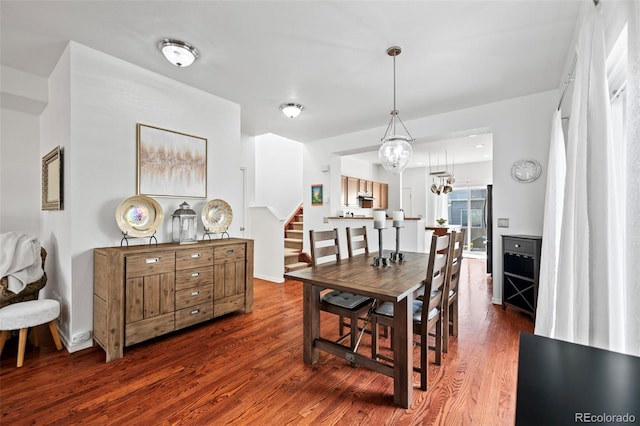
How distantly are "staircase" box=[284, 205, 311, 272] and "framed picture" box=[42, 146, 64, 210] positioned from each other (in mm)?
3217

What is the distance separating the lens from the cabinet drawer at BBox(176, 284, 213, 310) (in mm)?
2609

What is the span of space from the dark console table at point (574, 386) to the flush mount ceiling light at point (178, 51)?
9.71 feet

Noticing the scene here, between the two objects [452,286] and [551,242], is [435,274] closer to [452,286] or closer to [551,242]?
[452,286]

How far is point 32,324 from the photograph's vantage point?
2.14 meters

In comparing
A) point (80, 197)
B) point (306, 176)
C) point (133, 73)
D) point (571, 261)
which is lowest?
point (571, 261)

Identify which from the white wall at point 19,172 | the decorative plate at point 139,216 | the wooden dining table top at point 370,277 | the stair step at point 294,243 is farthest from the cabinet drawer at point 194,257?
the stair step at point 294,243

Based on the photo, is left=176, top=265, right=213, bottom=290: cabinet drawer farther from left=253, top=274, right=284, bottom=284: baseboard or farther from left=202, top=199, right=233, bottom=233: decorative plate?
left=253, top=274, right=284, bottom=284: baseboard

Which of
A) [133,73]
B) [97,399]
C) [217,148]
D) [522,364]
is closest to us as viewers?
[522,364]

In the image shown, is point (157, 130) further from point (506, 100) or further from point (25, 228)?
point (506, 100)

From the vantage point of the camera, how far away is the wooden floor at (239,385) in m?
1.60

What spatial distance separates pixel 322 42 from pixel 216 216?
2153 mm

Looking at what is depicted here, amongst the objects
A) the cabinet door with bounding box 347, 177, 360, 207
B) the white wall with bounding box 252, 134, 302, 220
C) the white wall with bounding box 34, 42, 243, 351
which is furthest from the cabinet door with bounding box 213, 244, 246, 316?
the cabinet door with bounding box 347, 177, 360, 207

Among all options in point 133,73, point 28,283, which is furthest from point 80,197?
point 133,73

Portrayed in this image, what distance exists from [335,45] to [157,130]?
1967mm
